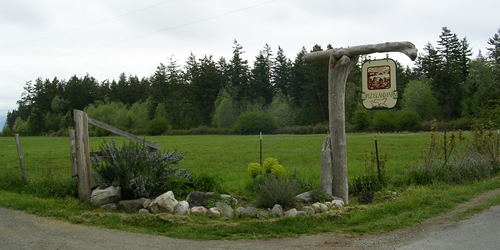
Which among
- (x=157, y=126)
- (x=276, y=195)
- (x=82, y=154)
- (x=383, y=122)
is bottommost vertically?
(x=276, y=195)

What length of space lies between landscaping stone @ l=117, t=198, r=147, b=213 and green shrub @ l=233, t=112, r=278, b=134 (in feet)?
164

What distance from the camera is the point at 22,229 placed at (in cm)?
668

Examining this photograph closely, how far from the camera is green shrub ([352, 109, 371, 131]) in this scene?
48.4m

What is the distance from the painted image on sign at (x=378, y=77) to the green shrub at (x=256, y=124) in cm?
4909

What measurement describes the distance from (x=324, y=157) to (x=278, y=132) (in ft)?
162

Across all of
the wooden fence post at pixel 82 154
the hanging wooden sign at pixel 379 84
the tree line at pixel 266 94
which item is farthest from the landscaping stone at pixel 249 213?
the tree line at pixel 266 94

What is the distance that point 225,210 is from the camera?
7.34m

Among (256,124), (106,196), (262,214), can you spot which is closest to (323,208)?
(262,214)

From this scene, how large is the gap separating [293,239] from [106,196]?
436 cm

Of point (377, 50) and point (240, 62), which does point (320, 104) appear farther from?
point (377, 50)

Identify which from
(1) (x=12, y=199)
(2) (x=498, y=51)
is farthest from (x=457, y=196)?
(2) (x=498, y=51)

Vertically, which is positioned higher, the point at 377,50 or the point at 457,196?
the point at 377,50

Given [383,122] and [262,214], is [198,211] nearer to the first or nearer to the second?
[262,214]

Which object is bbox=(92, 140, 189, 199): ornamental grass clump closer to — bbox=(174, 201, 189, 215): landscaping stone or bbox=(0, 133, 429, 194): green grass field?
bbox=(174, 201, 189, 215): landscaping stone
